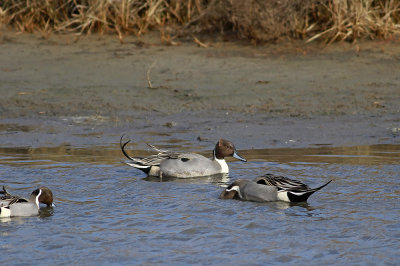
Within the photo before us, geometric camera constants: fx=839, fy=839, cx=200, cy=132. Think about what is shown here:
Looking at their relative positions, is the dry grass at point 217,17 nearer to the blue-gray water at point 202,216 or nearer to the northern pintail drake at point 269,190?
the blue-gray water at point 202,216

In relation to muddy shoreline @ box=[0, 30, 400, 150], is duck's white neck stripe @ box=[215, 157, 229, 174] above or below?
below

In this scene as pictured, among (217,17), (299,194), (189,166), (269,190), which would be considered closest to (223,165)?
(189,166)

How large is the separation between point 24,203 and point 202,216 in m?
1.63

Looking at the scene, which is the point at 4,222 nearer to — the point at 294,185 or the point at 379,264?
the point at 294,185

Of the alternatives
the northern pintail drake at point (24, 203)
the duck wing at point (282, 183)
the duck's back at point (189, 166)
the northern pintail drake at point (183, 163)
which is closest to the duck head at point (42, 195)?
the northern pintail drake at point (24, 203)

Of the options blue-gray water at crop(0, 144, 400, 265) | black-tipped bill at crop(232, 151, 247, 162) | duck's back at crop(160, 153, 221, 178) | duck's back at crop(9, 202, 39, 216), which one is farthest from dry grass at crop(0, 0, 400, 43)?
duck's back at crop(9, 202, 39, 216)

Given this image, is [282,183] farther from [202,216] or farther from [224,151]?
[224,151]

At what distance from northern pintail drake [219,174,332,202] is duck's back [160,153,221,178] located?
0.96 metres

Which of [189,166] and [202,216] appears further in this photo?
[189,166]

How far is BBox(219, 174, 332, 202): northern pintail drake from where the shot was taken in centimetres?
791

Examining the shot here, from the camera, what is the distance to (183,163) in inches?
363

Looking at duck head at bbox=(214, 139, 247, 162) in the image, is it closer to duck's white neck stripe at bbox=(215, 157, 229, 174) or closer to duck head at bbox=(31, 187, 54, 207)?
duck's white neck stripe at bbox=(215, 157, 229, 174)

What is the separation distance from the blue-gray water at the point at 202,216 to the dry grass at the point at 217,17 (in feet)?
12.0

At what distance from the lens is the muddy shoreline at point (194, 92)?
11070 mm
